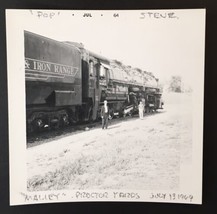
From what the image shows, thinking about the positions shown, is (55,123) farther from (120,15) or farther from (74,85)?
(120,15)

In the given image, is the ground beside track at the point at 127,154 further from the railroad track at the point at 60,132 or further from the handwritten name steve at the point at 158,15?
the handwritten name steve at the point at 158,15

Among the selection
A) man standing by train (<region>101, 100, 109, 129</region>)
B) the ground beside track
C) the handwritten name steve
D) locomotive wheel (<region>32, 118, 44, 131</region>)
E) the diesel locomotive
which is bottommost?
the ground beside track

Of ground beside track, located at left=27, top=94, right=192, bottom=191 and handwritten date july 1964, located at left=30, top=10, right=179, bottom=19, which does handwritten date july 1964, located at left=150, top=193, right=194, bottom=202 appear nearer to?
ground beside track, located at left=27, top=94, right=192, bottom=191

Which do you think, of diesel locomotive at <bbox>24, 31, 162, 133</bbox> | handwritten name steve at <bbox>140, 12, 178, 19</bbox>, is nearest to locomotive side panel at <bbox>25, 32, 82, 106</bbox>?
diesel locomotive at <bbox>24, 31, 162, 133</bbox>

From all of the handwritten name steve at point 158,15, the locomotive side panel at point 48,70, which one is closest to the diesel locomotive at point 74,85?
the locomotive side panel at point 48,70

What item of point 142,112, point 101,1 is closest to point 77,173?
point 142,112

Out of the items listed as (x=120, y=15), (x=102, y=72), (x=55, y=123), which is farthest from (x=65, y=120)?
(x=120, y=15)

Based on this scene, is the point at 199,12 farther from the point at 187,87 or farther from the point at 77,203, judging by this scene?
the point at 77,203
